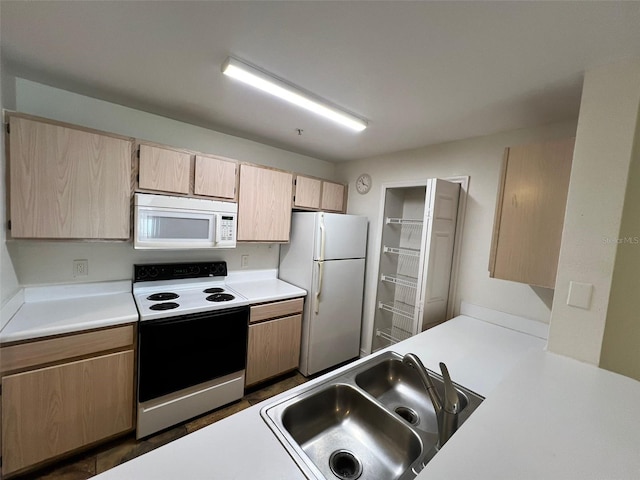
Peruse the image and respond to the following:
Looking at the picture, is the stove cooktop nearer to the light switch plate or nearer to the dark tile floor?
the dark tile floor

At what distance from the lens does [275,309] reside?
2.32m

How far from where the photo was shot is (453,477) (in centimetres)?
61

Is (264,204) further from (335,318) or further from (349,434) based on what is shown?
(349,434)

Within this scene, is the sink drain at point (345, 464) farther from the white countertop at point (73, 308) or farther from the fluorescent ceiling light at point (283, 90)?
the fluorescent ceiling light at point (283, 90)

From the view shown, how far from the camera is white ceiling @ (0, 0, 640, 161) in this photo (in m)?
0.98

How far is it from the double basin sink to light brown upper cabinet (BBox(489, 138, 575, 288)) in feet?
2.97

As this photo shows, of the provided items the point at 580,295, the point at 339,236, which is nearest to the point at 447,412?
the point at 580,295

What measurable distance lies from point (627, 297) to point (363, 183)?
230 centimetres

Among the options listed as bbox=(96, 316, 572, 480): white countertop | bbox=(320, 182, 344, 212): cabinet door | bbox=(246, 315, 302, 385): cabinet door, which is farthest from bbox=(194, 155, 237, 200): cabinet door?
bbox=(96, 316, 572, 480): white countertop

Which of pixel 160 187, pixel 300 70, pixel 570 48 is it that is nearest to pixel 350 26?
pixel 300 70

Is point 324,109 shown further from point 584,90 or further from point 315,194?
point 584,90

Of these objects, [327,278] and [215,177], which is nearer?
[215,177]

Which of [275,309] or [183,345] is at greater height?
[275,309]

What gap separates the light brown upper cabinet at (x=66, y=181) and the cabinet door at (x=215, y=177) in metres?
0.46
